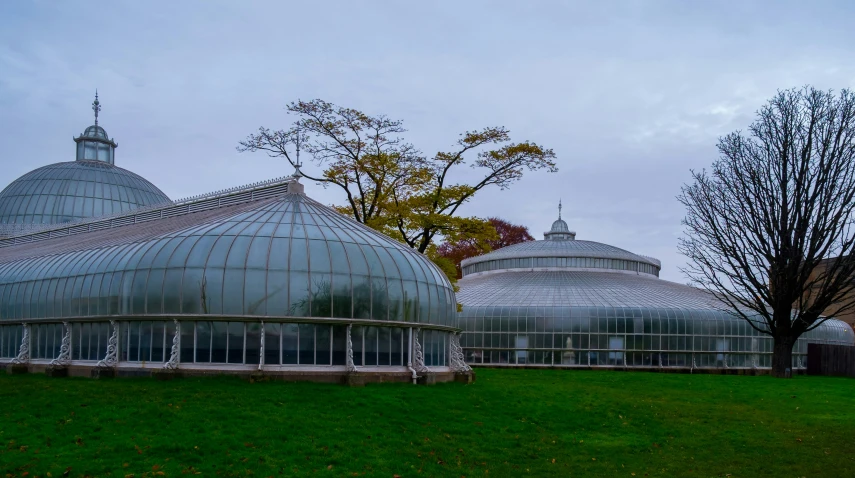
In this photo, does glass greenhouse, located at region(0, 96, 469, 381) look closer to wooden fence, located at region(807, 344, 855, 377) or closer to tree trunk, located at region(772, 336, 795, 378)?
tree trunk, located at region(772, 336, 795, 378)

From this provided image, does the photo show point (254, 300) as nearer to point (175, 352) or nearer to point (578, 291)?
point (175, 352)

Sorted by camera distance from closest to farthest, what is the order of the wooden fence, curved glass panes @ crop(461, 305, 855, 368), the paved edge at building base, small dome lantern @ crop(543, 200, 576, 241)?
the paved edge at building base
curved glass panes @ crop(461, 305, 855, 368)
the wooden fence
small dome lantern @ crop(543, 200, 576, 241)

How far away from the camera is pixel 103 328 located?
2941cm

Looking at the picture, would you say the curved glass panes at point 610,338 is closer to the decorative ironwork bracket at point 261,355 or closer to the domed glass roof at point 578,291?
the domed glass roof at point 578,291

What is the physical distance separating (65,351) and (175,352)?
5911mm

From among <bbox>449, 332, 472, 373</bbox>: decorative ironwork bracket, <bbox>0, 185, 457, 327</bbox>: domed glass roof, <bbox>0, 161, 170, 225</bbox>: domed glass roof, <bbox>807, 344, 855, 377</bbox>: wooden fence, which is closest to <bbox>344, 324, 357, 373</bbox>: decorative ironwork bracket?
<bbox>0, 185, 457, 327</bbox>: domed glass roof

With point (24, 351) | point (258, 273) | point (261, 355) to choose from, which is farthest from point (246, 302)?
point (24, 351)

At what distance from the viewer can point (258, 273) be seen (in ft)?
90.5

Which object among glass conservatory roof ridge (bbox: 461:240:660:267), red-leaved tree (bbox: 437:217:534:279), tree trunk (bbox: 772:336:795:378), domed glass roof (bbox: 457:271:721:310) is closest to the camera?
tree trunk (bbox: 772:336:795:378)

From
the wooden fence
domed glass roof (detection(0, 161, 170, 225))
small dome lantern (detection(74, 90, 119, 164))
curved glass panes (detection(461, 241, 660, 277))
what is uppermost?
small dome lantern (detection(74, 90, 119, 164))

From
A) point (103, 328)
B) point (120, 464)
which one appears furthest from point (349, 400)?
point (103, 328)

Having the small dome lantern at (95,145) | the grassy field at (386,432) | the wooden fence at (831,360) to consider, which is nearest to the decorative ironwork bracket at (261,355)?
the grassy field at (386,432)

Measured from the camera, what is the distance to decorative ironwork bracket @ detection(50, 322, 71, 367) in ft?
97.9

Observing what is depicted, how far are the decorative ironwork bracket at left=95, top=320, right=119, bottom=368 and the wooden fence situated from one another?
153 ft
